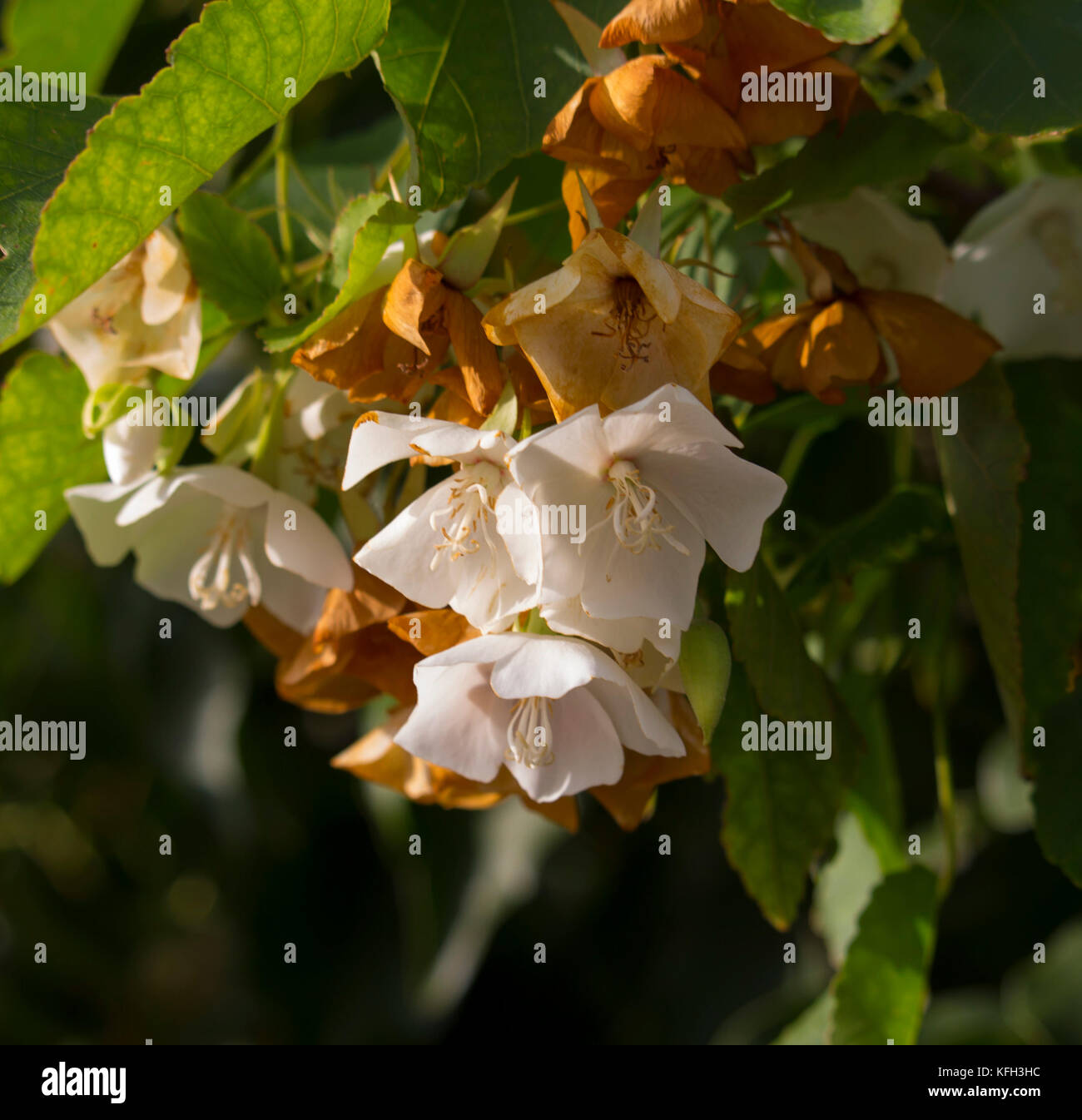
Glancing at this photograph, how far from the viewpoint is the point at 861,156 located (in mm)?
571

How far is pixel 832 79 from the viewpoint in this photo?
0.53 m

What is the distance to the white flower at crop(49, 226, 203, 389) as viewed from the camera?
60 cm

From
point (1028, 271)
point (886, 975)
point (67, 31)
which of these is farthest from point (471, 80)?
point (886, 975)

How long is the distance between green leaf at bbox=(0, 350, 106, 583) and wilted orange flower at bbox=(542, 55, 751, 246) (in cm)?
38

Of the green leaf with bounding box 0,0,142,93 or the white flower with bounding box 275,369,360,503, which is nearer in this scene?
the white flower with bounding box 275,369,360,503

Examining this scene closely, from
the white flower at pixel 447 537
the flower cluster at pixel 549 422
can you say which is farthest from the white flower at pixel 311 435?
the white flower at pixel 447 537

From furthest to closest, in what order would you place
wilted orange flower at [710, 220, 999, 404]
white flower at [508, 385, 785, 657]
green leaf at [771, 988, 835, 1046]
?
green leaf at [771, 988, 835, 1046] < wilted orange flower at [710, 220, 999, 404] < white flower at [508, 385, 785, 657]

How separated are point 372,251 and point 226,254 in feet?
0.43

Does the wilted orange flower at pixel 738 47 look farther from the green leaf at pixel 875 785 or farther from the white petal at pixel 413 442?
the green leaf at pixel 875 785

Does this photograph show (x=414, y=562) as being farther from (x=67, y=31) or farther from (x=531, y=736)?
(x=67, y=31)

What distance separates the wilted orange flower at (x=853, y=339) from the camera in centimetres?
55

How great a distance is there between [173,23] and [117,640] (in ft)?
2.34

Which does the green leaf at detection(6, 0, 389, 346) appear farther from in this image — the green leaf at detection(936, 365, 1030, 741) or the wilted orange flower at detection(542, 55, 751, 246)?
the green leaf at detection(936, 365, 1030, 741)

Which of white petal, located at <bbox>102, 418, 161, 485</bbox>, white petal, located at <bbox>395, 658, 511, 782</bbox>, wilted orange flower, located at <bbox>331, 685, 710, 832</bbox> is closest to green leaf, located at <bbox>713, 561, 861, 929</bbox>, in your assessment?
wilted orange flower, located at <bbox>331, 685, 710, 832</bbox>
